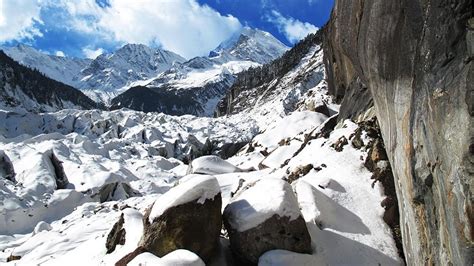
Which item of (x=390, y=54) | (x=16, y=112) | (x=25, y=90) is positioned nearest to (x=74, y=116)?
(x=16, y=112)

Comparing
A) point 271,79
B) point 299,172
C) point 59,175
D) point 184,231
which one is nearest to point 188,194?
point 184,231

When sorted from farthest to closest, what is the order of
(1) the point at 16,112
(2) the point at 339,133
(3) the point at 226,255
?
(1) the point at 16,112, (2) the point at 339,133, (3) the point at 226,255

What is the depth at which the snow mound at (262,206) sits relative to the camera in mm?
11344

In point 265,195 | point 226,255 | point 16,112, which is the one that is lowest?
point 226,255

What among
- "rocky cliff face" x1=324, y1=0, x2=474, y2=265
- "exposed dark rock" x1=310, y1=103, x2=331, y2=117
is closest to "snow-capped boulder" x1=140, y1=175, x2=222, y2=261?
"rocky cliff face" x1=324, y1=0, x2=474, y2=265

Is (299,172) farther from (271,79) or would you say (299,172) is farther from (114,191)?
(271,79)

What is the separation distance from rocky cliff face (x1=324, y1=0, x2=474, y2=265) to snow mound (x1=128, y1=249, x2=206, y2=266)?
16.5 feet

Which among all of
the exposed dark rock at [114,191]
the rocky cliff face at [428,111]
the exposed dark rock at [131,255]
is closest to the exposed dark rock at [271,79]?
the exposed dark rock at [114,191]

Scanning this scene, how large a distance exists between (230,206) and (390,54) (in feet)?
20.2

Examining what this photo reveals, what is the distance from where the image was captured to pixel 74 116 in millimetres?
126438

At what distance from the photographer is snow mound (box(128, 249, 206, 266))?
10148 millimetres

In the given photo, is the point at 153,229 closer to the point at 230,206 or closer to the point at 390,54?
the point at 230,206

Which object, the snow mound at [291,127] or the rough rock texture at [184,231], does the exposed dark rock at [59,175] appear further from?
the rough rock texture at [184,231]

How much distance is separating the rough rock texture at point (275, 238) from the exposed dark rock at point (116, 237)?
16.2 ft
